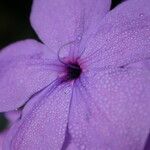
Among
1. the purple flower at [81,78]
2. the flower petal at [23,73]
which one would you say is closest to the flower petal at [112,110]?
the purple flower at [81,78]

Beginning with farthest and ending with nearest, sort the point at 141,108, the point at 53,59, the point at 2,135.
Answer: the point at 2,135
the point at 53,59
the point at 141,108

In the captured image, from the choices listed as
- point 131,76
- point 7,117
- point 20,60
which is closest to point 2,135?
point 7,117

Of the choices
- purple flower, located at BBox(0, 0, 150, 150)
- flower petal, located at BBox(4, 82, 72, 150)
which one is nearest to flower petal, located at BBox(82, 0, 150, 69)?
purple flower, located at BBox(0, 0, 150, 150)

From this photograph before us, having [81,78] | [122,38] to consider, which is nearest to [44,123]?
[81,78]

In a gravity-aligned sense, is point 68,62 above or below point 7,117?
above

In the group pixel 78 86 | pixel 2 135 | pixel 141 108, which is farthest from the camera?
pixel 2 135

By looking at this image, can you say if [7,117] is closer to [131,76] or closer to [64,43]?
[64,43]

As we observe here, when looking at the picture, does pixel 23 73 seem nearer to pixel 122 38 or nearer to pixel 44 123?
pixel 44 123
